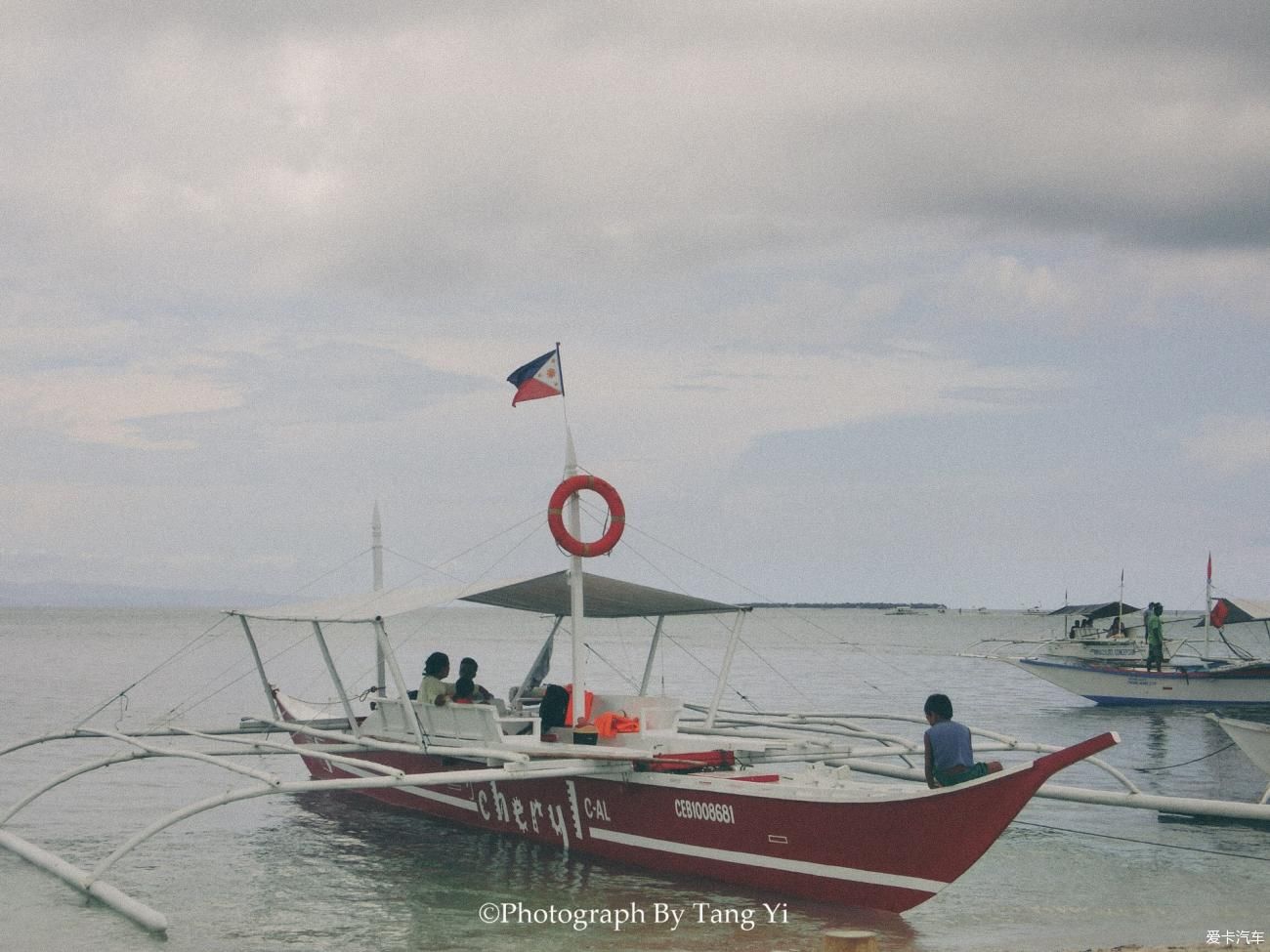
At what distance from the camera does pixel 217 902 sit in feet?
44.3

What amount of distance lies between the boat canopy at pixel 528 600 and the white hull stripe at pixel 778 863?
3.13 metres

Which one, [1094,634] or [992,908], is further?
[1094,634]

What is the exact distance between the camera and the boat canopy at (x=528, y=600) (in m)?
14.9

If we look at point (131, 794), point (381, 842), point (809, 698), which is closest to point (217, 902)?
point (381, 842)

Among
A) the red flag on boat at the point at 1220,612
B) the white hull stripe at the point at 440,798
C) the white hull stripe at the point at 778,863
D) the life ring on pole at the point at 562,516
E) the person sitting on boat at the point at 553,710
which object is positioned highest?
the life ring on pole at the point at 562,516

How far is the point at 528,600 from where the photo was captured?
16.9 metres

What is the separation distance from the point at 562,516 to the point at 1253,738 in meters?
9.87

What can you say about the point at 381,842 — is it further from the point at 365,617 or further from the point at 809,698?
the point at 809,698

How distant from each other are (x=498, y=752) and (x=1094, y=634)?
1288 inches

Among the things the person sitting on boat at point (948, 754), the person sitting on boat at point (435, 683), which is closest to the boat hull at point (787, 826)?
the person sitting on boat at point (948, 754)

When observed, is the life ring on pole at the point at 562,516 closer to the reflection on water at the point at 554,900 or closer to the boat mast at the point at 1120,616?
the reflection on water at the point at 554,900

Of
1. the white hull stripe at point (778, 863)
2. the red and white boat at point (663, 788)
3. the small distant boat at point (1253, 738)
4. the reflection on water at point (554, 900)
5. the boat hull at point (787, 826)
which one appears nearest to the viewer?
the boat hull at point (787, 826)

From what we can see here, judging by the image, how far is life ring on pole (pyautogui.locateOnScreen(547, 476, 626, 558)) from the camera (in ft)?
46.7

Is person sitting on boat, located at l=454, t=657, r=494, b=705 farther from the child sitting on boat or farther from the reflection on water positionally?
the reflection on water
